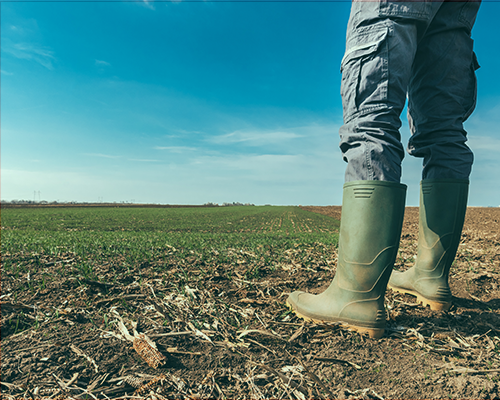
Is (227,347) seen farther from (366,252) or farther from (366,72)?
(366,72)

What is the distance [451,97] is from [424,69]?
0.29m

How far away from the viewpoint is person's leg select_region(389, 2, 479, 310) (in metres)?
2.12

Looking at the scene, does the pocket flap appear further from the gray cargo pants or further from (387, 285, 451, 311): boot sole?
(387, 285, 451, 311): boot sole

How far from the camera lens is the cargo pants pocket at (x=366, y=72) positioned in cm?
173

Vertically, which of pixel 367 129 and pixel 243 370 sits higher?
pixel 367 129

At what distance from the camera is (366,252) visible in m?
1.73

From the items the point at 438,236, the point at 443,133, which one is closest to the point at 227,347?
the point at 438,236

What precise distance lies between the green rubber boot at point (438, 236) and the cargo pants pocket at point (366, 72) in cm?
93

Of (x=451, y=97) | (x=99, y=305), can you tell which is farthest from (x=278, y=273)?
(x=451, y=97)

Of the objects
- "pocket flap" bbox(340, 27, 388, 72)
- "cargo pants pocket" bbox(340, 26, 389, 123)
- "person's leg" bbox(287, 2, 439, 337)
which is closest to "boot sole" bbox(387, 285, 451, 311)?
"person's leg" bbox(287, 2, 439, 337)

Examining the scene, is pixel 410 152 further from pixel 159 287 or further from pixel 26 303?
pixel 26 303

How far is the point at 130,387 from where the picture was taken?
1.34 m

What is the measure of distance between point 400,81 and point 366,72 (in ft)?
0.71

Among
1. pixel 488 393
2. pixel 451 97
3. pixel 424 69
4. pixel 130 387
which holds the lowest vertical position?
pixel 130 387
